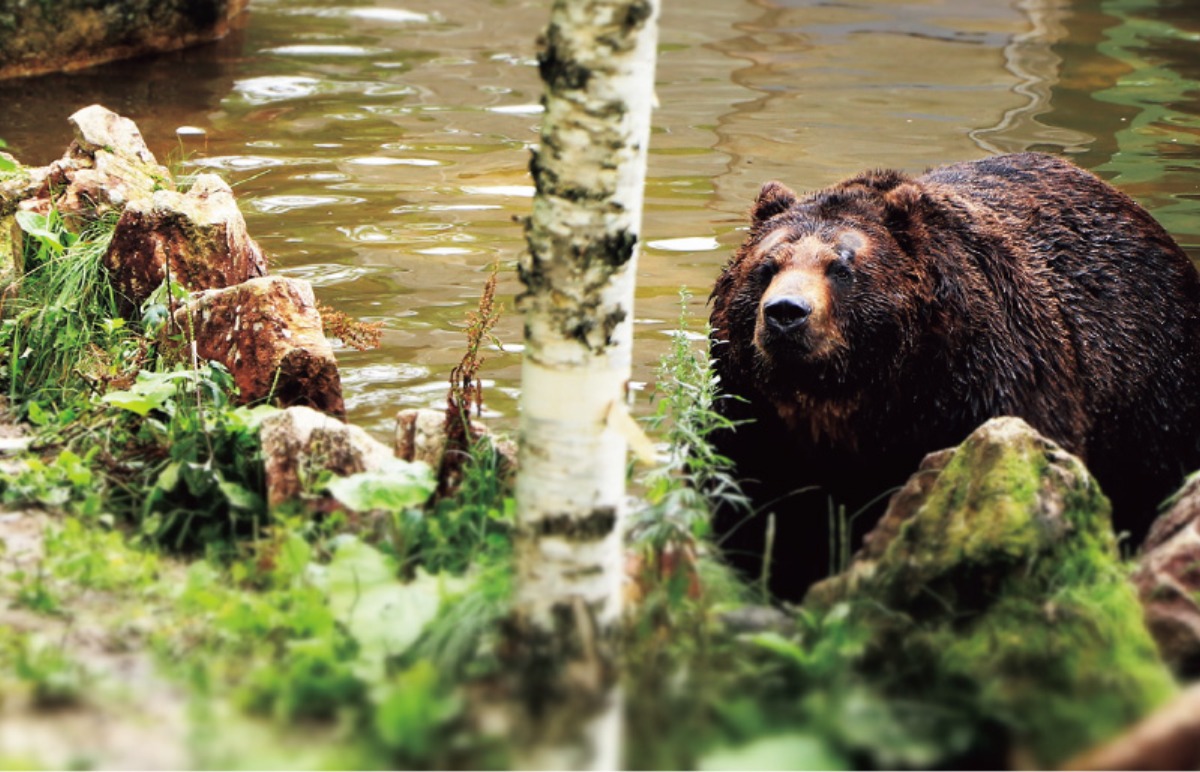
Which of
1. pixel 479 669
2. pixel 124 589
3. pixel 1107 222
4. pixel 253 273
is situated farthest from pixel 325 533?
pixel 1107 222

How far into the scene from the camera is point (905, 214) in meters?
5.57

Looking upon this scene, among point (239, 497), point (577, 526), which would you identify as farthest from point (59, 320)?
point (577, 526)

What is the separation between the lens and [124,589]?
14.1 ft

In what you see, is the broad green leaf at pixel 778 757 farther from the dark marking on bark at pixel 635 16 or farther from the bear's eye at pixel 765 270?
the bear's eye at pixel 765 270

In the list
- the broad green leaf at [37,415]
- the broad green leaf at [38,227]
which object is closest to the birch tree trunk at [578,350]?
the broad green leaf at [37,415]

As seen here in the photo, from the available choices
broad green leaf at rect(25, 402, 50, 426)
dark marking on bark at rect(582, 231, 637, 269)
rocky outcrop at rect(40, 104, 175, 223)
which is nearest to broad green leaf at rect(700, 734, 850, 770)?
dark marking on bark at rect(582, 231, 637, 269)

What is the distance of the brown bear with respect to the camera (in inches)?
211

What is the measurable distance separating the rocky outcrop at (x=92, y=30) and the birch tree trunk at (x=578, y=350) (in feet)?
36.7

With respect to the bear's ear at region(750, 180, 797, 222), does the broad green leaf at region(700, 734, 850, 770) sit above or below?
below

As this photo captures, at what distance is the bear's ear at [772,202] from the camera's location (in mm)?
5898

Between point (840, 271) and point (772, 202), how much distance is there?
62 centimetres

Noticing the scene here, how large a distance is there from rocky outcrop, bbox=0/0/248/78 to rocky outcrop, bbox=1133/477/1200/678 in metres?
11.8

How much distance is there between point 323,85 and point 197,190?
21.6 feet

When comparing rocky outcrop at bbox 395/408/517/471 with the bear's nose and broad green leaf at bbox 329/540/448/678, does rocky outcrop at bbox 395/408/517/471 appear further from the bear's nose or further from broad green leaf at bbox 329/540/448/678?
the bear's nose
